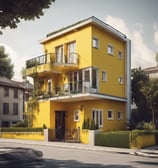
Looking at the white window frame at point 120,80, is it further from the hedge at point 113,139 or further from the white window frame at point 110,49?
the hedge at point 113,139

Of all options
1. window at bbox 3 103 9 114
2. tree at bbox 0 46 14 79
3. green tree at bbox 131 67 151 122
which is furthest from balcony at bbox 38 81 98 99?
tree at bbox 0 46 14 79

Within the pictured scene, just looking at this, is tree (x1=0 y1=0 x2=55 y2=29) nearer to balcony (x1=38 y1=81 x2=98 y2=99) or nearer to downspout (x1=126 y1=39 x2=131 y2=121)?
balcony (x1=38 y1=81 x2=98 y2=99)

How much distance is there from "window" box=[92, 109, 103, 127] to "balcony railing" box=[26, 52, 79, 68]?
15.9 ft

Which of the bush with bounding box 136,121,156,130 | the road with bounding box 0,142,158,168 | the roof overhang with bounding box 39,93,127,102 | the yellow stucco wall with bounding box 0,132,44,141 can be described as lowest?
the yellow stucco wall with bounding box 0,132,44,141

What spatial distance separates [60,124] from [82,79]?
5400mm

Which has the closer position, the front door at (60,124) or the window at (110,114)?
the front door at (60,124)

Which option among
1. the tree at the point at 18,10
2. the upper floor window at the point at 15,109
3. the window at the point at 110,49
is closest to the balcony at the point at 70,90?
the window at the point at 110,49

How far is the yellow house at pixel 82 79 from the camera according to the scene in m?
29.0

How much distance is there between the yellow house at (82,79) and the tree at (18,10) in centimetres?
1379

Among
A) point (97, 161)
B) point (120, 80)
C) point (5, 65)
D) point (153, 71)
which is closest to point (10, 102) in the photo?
point (5, 65)

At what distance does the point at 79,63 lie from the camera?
2984 centimetres

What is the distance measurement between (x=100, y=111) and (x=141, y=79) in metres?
7.31

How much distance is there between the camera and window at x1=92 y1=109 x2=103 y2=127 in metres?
29.7

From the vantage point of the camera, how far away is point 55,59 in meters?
32.0
